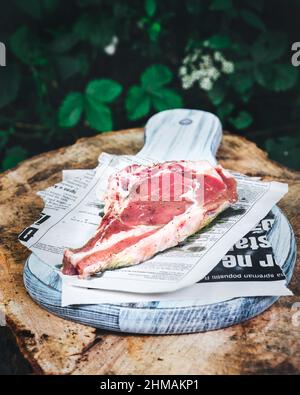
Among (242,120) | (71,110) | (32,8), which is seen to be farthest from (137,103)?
(32,8)

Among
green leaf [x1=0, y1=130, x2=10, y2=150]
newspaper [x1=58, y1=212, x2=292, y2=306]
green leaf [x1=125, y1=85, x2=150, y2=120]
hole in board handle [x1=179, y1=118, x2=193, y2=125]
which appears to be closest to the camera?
newspaper [x1=58, y1=212, x2=292, y2=306]

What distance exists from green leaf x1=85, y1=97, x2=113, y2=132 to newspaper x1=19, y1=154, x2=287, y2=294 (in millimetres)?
818

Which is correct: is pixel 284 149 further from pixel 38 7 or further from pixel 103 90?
pixel 38 7

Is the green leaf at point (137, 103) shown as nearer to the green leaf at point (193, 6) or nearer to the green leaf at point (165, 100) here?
the green leaf at point (165, 100)

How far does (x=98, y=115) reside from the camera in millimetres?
2928

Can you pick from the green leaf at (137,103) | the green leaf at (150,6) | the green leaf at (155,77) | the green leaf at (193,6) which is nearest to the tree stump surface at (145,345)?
the green leaf at (137,103)

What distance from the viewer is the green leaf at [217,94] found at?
10.4 feet

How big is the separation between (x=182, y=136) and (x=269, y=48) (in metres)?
1.11

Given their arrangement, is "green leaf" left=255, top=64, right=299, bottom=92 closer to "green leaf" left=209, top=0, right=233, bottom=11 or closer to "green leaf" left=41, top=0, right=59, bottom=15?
"green leaf" left=209, top=0, right=233, bottom=11

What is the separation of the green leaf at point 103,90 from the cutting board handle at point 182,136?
519mm

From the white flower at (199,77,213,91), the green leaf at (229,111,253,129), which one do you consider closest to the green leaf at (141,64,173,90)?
the white flower at (199,77,213,91)

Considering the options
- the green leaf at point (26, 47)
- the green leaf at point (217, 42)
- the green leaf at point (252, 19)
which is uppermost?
the green leaf at point (252, 19)

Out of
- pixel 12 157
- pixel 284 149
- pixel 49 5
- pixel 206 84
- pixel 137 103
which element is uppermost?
pixel 49 5

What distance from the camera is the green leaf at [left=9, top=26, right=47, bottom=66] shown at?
314cm
